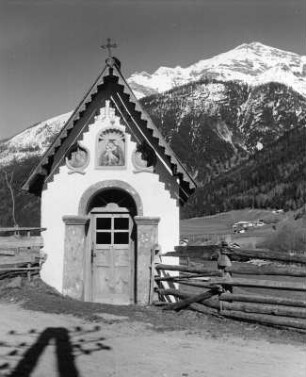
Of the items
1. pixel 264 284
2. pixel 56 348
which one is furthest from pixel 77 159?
pixel 56 348

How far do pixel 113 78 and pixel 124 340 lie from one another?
8.51m

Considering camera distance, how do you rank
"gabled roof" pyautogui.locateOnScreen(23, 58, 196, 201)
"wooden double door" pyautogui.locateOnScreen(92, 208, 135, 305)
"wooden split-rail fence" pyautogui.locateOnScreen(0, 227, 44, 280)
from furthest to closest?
"wooden double door" pyautogui.locateOnScreen(92, 208, 135, 305) < "wooden split-rail fence" pyautogui.locateOnScreen(0, 227, 44, 280) < "gabled roof" pyautogui.locateOnScreen(23, 58, 196, 201)

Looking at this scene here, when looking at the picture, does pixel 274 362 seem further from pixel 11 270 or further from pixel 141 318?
pixel 11 270

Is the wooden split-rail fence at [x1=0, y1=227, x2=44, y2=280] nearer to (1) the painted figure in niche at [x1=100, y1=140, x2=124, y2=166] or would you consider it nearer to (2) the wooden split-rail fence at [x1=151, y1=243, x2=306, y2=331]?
(1) the painted figure in niche at [x1=100, y1=140, x2=124, y2=166]

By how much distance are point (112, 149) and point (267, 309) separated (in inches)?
281

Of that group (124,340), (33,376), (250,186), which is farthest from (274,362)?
(250,186)

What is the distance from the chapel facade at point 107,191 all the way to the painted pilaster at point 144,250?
0.09 ft

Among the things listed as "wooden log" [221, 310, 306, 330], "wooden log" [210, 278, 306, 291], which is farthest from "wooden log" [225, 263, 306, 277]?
"wooden log" [221, 310, 306, 330]

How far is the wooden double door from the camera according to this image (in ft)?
53.6

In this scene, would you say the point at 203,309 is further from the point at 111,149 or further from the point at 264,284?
the point at 111,149

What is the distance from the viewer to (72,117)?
51.5 ft

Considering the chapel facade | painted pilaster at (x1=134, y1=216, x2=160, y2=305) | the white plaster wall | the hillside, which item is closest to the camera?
painted pilaster at (x1=134, y1=216, x2=160, y2=305)

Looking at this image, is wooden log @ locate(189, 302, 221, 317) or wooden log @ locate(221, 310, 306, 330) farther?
wooden log @ locate(189, 302, 221, 317)

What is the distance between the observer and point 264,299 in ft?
36.0
